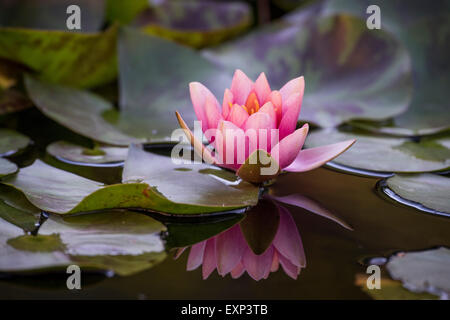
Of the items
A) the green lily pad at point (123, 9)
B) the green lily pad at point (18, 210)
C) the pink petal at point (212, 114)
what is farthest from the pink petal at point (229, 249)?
the green lily pad at point (123, 9)

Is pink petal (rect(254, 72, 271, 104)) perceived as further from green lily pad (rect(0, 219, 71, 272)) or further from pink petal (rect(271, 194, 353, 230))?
green lily pad (rect(0, 219, 71, 272))

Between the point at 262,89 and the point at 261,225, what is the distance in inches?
11.0

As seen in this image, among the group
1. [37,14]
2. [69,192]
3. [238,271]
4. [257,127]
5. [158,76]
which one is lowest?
[238,271]

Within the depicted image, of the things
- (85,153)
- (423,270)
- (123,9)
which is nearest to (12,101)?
(85,153)

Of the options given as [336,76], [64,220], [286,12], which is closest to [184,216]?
[64,220]

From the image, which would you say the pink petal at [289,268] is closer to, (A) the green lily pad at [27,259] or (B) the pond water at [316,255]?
(B) the pond water at [316,255]

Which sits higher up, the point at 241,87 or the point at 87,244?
the point at 241,87

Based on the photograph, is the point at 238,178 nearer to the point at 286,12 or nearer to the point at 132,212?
the point at 132,212

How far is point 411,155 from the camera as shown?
46.5 inches

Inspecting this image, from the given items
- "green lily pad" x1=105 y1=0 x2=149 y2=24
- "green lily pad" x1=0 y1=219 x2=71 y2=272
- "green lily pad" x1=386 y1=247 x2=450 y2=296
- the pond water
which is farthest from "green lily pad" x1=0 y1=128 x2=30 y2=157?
"green lily pad" x1=386 y1=247 x2=450 y2=296

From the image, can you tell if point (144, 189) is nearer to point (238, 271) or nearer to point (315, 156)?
point (238, 271)

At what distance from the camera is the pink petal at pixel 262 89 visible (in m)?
1.02

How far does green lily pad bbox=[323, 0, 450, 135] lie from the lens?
1415 mm

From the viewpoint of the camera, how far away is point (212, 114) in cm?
98
